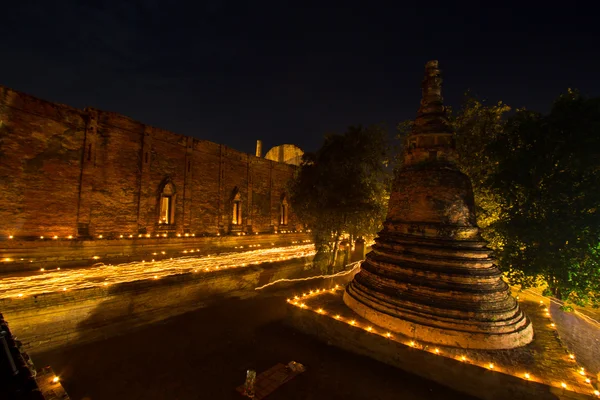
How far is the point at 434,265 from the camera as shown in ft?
21.0

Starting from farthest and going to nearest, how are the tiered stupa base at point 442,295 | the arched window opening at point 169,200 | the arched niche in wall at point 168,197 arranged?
the arched window opening at point 169,200 → the arched niche in wall at point 168,197 → the tiered stupa base at point 442,295

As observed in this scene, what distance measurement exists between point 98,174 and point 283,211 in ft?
38.8

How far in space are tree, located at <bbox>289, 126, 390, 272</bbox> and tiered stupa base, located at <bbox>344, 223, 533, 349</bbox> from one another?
4025mm

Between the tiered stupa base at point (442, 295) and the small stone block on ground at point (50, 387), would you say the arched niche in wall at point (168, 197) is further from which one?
the small stone block on ground at point (50, 387)

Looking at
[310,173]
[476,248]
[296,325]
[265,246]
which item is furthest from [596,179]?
[265,246]

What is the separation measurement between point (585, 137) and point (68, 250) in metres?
15.4

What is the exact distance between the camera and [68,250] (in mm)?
10477

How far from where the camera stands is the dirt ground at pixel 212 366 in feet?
16.5

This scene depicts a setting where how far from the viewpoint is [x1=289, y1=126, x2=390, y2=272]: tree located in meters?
11.1

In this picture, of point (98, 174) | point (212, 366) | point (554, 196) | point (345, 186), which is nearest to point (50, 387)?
point (212, 366)

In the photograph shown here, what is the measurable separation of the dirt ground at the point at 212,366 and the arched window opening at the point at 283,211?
1300cm

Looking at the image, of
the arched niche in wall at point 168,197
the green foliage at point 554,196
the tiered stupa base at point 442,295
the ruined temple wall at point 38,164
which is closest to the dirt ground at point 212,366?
the tiered stupa base at point 442,295

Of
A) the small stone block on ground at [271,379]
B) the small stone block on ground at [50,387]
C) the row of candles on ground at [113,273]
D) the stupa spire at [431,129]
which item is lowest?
the small stone block on ground at [271,379]

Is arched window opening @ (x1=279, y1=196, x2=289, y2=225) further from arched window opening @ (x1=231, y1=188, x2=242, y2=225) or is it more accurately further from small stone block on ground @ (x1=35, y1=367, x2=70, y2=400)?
small stone block on ground @ (x1=35, y1=367, x2=70, y2=400)
